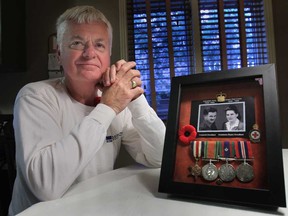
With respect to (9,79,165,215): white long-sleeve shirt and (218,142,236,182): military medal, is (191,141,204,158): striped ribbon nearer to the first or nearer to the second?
(218,142,236,182): military medal

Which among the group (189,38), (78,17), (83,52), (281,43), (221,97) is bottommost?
(221,97)

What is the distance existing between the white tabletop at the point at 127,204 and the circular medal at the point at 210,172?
5cm

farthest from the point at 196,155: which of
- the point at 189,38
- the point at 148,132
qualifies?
the point at 189,38

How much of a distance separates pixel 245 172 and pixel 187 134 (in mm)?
140

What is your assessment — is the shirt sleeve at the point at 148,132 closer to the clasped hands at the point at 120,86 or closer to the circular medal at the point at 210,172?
the clasped hands at the point at 120,86

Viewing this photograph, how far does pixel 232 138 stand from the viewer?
486mm

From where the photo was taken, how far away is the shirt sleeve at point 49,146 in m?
0.59

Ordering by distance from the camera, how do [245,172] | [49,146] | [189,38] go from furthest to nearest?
[189,38] < [49,146] < [245,172]

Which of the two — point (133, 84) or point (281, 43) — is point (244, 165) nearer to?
point (133, 84)

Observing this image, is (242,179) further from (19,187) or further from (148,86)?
(148,86)

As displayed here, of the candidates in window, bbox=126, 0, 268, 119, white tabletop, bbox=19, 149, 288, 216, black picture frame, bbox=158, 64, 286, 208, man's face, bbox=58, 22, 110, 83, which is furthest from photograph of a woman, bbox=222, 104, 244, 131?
window, bbox=126, 0, 268, 119

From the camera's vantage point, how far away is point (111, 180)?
0.67 m

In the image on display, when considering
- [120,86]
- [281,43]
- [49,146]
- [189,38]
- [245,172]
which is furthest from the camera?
[189,38]

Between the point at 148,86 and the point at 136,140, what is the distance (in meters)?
1.27
